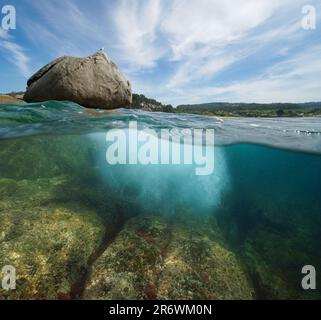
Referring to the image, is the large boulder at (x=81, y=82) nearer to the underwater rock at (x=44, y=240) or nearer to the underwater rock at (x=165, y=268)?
the underwater rock at (x=44, y=240)

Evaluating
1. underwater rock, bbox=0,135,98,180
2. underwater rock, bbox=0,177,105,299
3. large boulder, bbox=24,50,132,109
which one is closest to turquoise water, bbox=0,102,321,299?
underwater rock, bbox=0,135,98,180

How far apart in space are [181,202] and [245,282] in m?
3.79

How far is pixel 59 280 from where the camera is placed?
4301 mm

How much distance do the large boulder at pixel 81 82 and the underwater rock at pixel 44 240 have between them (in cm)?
574

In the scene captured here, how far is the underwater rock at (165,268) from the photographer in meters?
4.28

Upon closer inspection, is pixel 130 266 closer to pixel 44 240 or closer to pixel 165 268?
pixel 165 268

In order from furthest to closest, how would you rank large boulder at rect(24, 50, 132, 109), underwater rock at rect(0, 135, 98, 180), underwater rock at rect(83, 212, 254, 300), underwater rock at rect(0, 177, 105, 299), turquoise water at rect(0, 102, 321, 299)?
large boulder at rect(24, 50, 132, 109) → underwater rock at rect(0, 135, 98, 180) → turquoise water at rect(0, 102, 321, 299) → underwater rock at rect(83, 212, 254, 300) → underwater rock at rect(0, 177, 105, 299)

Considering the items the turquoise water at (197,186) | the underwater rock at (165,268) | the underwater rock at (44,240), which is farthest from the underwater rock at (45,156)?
the underwater rock at (165,268)

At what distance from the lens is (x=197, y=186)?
10.7 m

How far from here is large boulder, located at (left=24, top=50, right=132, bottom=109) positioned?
11062 mm

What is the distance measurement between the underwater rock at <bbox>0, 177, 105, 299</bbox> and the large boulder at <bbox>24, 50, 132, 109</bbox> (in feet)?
18.8

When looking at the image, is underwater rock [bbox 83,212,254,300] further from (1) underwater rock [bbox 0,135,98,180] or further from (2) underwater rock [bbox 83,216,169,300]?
(1) underwater rock [bbox 0,135,98,180]

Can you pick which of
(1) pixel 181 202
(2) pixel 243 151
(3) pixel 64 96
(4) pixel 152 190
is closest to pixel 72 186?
(4) pixel 152 190
